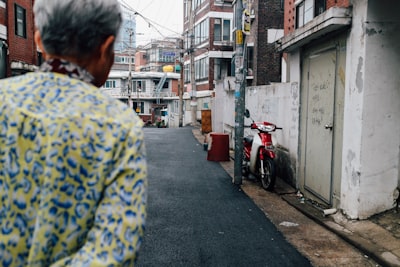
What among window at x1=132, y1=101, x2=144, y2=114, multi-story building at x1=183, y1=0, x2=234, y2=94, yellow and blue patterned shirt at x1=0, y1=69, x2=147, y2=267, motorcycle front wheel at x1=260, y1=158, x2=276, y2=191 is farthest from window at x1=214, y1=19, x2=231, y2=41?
yellow and blue patterned shirt at x1=0, y1=69, x2=147, y2=267

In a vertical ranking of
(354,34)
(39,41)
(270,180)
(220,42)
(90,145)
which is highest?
(220,42)

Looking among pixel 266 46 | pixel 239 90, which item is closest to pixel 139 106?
pixel 266 46

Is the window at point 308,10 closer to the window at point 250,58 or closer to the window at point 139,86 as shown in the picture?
the window at point 250,58

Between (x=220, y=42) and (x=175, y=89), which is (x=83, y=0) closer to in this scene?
(x=220, y=42)

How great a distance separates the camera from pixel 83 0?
1.39m

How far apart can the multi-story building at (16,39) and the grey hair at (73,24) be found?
551 inches

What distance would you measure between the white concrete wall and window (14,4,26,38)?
44.3 feet

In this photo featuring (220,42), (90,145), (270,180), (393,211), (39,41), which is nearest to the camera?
(90,145)

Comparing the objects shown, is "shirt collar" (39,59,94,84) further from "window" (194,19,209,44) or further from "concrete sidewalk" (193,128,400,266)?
"window" (194,19,209,44)

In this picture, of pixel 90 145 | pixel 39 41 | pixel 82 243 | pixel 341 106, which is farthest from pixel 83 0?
pixel 341 106

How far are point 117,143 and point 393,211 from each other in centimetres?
514

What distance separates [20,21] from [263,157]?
11994 mm

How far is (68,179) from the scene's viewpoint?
1.29m

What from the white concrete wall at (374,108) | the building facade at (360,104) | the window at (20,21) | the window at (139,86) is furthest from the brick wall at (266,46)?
the window at (139,86)
